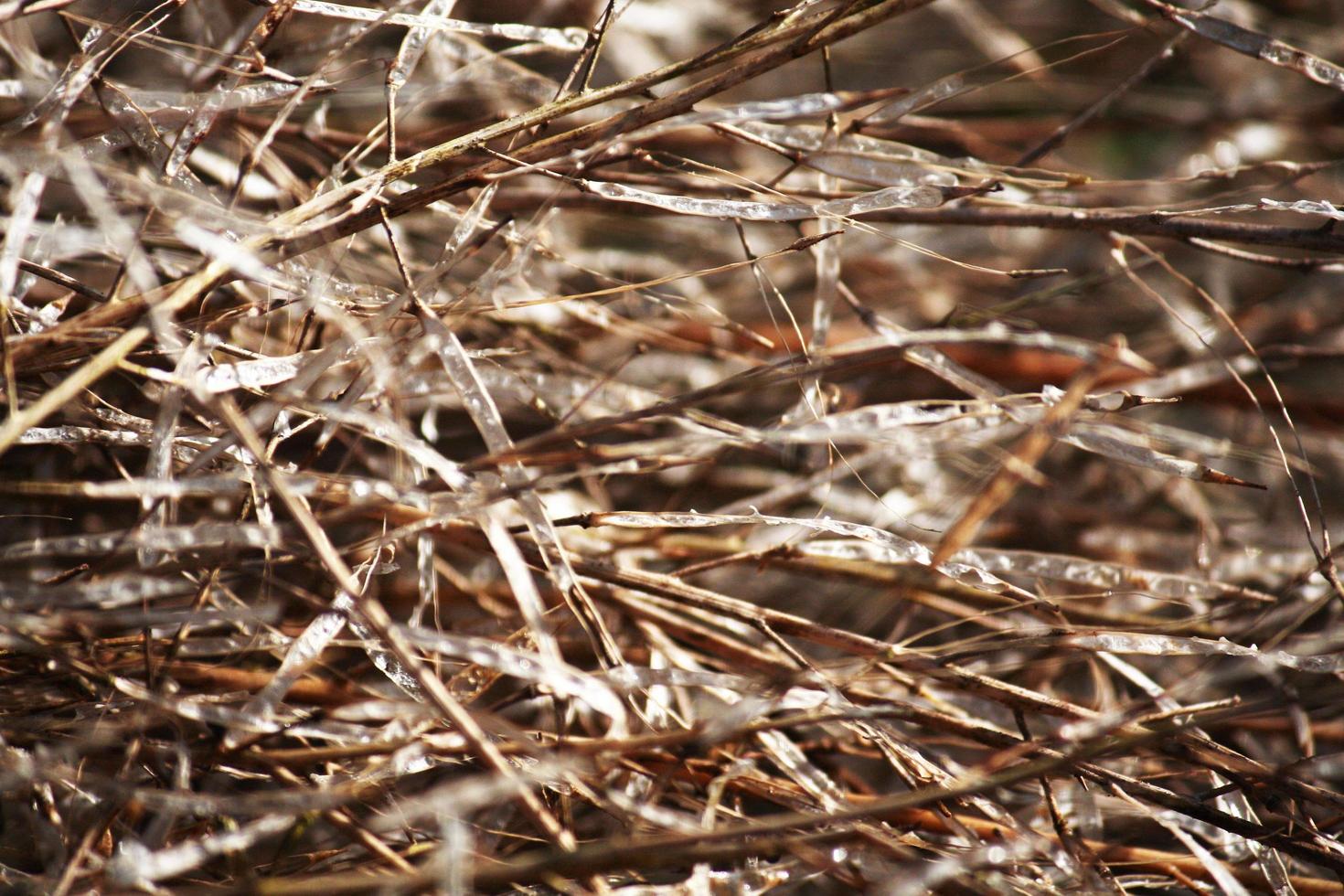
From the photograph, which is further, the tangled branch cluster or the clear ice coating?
the clear ice coating

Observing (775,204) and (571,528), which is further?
(571,528)

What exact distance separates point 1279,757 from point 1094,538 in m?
0.29

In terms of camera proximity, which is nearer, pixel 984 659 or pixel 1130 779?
pixel 1130 779

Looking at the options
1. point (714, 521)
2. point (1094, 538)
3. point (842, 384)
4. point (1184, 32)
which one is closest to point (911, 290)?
A: point (842, 384)

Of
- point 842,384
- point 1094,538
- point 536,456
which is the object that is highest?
point 536,456

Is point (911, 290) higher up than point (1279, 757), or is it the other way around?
point (911, 290)

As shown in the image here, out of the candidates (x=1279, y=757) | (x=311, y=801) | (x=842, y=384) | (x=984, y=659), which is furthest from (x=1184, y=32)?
(x=311, y=801)

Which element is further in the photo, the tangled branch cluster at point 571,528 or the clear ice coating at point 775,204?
the clear ice coating at point 775,204

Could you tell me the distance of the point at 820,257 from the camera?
0.85 metres

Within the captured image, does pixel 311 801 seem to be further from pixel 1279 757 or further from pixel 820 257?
pixel 1279 757

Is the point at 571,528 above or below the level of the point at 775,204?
below

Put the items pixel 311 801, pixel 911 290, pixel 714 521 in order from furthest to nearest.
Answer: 1. pixel 911 290
2. pixel 714 521
3. pixel 311 801

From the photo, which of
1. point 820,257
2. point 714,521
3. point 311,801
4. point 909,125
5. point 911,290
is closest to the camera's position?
point 311,801

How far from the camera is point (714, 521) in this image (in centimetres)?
73
